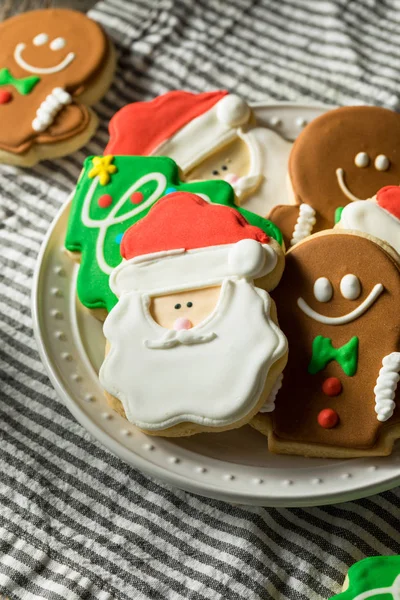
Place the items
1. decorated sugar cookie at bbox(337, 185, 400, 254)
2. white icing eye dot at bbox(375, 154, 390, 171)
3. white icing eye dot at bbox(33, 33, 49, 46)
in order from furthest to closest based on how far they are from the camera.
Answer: white icing eye dot at bbox(33, 33, 49, 46) < white icing eye dot at bbox(375, 154, 390, 171) < decorated sugar cookie at bbox(337, 185, 400, 254)

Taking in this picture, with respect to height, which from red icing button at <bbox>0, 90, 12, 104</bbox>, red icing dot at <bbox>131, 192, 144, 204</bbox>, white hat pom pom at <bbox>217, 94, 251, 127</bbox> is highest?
red icing button at <bbox>0, 90, 12, 104</bbox>

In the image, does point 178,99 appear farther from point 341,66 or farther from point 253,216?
point 341,66

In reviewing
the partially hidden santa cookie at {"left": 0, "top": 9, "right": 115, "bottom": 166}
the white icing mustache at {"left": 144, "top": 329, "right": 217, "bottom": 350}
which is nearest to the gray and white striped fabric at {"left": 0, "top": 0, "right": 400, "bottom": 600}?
the partially hidden santa cookie at {"left": 0, "top": 9, "right": 115, "bottom": 166}

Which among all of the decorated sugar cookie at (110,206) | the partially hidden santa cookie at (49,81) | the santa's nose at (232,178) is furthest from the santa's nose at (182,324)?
the partially hidden santa cookie at (49,81)

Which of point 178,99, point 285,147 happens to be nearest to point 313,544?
point 285,147

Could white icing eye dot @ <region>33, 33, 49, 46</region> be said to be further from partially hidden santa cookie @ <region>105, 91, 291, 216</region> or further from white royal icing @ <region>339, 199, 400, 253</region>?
white royal icing @ <region>339, 199, 400, 253</region>

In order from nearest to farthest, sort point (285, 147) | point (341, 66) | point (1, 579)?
point (1, 579) < point (285, 147) < point (341, 66)

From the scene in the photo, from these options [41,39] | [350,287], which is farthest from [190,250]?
[41,39]

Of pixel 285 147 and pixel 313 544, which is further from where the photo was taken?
pixel 285 147

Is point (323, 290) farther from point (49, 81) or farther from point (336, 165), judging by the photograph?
point (49, 81)
